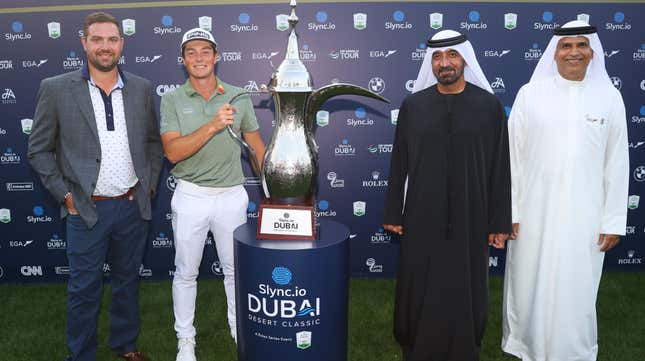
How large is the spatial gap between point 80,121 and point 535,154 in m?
2.29

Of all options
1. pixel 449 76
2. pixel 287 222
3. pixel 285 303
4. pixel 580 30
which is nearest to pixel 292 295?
pixel 285 303

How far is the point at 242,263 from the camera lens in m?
2.03

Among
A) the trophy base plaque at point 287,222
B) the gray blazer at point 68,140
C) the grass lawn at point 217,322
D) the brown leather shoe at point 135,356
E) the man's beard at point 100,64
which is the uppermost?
the man's beard at point 100,64

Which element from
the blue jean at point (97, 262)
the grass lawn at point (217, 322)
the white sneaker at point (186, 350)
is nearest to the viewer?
the blue jean at point (97, 262)

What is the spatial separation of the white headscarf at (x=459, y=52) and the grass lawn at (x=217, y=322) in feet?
5.40

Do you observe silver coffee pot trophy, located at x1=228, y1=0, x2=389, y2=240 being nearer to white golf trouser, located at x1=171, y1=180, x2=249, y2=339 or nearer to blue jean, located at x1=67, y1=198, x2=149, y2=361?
white golf trouser, located at x1=171, y1=180, x2=249, y2=339

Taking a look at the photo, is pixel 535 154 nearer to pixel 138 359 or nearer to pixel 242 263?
pixel 242 263

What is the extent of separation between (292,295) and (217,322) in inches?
60.4

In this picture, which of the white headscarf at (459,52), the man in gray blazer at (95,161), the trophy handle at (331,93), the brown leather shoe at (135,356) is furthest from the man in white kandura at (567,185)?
the brown leather shoe at (135,356)

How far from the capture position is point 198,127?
7.68 feet

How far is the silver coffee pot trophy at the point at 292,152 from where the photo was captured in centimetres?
195

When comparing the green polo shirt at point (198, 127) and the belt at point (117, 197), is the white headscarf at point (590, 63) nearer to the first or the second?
the green polo shirt at point (198, 127)

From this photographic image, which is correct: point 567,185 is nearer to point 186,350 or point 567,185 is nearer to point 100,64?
point 186,350

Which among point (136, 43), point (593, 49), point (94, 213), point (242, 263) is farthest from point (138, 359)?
point (593, 49)
